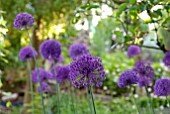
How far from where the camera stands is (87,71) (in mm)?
970

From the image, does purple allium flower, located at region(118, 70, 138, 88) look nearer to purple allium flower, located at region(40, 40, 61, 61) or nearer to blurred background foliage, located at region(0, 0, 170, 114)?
blurred background foliage, located at region(0, 0, 170, 114)

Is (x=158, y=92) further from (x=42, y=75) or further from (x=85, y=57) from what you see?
(x=42, y=75)

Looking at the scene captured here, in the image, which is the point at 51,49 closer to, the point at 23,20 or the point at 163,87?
the point at 23,20

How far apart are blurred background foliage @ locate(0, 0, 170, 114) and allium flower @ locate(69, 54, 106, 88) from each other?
42 centimetres

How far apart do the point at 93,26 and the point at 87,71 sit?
2.73 m

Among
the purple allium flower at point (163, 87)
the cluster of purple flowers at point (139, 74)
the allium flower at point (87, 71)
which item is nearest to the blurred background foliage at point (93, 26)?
the cluster of purple flowers at point (139, 74)

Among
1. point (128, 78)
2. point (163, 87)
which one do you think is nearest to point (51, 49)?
point (128, 78)

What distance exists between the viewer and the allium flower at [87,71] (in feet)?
3.17

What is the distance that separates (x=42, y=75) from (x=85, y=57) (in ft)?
3.77

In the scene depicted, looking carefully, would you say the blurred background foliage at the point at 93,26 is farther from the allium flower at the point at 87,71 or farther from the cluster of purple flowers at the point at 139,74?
the allium flower at the point at 87,71

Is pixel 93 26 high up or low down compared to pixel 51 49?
up

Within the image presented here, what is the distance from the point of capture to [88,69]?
965 mm

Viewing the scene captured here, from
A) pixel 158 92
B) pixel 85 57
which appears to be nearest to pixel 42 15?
pixel 158 92

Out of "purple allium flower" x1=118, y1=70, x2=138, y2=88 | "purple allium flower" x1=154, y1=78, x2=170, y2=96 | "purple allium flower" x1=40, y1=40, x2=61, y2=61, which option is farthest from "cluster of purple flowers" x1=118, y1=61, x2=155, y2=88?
"purple allium flower" x1=40, y1=40, x2=61, y2=61
